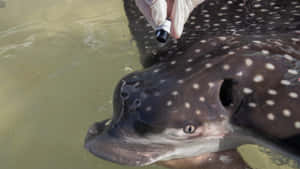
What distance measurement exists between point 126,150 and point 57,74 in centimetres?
187

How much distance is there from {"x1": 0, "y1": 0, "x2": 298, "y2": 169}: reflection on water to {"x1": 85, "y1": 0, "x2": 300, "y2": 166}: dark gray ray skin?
2.55ft

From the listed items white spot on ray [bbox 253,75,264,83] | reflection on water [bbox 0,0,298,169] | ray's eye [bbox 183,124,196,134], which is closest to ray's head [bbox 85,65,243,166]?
ray's eye [bbox 183,124,196,134]

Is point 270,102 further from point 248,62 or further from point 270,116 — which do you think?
point 248,62

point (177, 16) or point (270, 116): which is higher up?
point (177, 16)

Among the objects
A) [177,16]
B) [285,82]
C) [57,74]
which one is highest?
[177,16]

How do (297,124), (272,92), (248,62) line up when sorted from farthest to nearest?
(248,62)
(272,92)
(297,124)

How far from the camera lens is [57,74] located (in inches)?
123

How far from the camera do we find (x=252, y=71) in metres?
1.56

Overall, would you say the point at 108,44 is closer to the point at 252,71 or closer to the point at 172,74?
the point at 172,74

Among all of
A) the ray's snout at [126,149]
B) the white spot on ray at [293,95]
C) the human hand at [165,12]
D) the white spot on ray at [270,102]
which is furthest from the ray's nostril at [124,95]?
the white spot on ray at [293,95]

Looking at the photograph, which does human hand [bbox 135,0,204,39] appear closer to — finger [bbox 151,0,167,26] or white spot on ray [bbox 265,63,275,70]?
finger [bbox 151,0,167,26]

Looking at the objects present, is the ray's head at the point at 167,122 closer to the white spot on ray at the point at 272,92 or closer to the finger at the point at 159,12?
the white spot on ray at the point at 272,92

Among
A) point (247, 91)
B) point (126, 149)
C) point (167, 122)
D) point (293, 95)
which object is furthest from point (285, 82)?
point (126, 149)

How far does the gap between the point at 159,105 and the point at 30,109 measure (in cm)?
173
